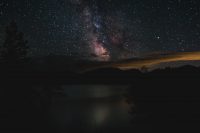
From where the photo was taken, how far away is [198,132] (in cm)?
2925

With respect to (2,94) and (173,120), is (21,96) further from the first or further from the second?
(173,120)

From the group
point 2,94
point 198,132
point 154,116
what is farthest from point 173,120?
point 2,94

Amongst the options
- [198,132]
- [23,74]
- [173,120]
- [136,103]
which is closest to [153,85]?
[136,103]

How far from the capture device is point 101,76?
1737 inches

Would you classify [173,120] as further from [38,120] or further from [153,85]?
[38,120]

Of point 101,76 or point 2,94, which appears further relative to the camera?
point 101,76

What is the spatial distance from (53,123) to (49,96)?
4539 mm

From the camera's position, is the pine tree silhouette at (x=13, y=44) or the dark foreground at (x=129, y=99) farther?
the pine tree silhouette at (x=13, y=44)

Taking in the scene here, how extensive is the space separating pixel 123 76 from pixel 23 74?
1066 cm

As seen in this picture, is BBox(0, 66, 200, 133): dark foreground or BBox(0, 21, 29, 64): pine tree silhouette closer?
BBox(0, 66, 200, 133): dark foreground

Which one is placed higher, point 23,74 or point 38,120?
point 23,74

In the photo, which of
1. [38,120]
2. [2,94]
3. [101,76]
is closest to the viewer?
[2,94]

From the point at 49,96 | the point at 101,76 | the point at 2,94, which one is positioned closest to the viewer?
the point at 2,94

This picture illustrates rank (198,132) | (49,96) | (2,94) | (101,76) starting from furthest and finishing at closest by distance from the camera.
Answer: (101,76)
(49,96)
(2,94)
(198,132)
